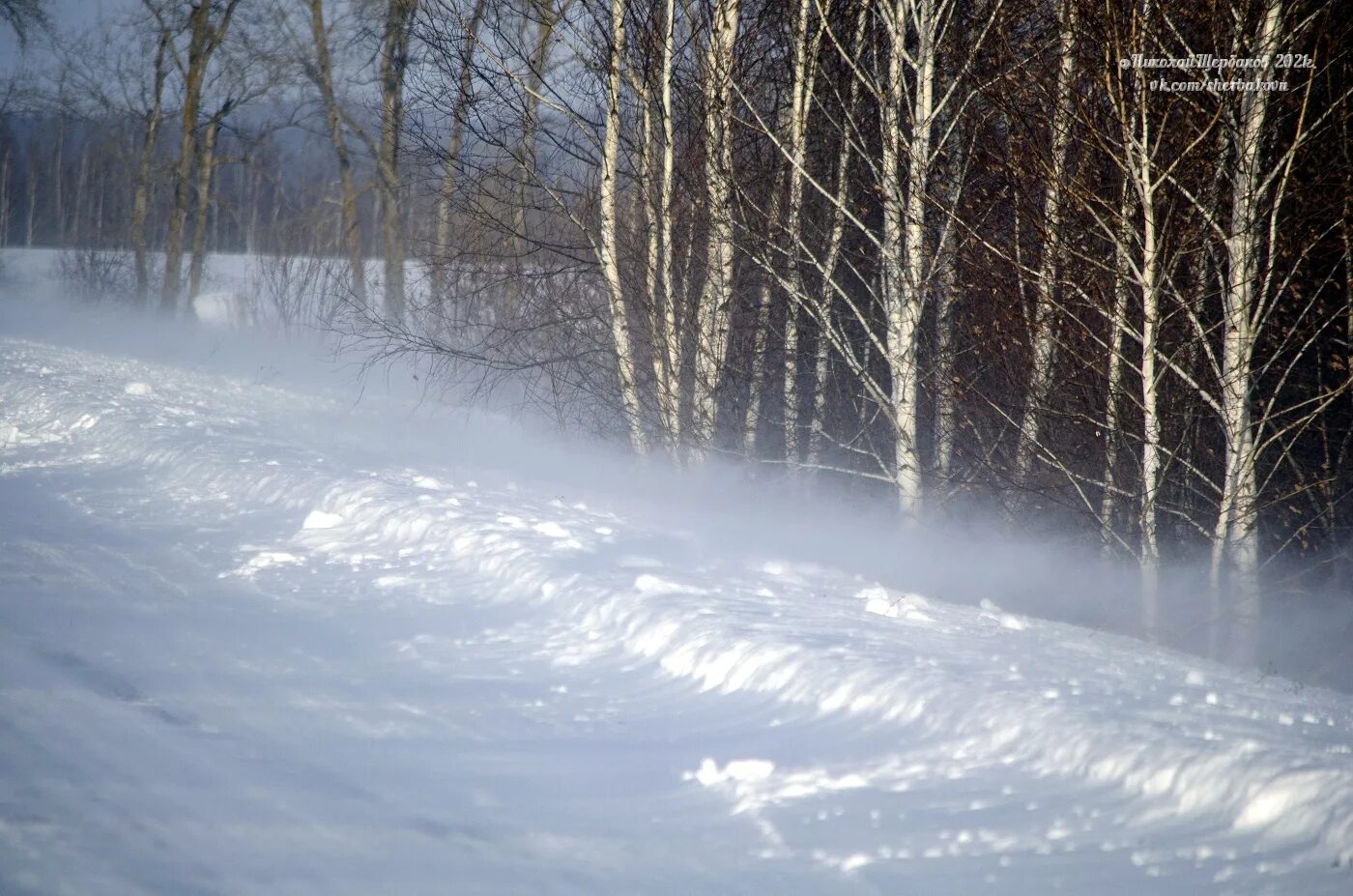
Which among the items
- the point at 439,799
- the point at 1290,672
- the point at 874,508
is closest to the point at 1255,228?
the point at 1290,672

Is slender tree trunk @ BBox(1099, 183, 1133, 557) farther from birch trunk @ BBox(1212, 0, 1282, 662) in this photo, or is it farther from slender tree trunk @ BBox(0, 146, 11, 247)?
slender tree trunk @ BBox(0, 146, 11, 247)

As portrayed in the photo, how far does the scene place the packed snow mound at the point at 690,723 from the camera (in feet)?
11.2

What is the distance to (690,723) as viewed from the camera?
4660 mm

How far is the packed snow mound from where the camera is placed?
11.2 feet

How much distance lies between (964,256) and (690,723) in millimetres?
6818

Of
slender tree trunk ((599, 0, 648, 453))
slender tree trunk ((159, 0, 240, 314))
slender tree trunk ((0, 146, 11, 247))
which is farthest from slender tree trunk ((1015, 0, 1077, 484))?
slender tree trunk ((0, 146, 11, 247))

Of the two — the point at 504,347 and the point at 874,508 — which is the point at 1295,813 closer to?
the point at 874,508

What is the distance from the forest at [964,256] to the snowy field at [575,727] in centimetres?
342

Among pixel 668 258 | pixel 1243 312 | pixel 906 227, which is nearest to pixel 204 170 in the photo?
pixel 668 258

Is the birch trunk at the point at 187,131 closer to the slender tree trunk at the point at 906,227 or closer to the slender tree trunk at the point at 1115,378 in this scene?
the slender tree trunk at the point at 906,227

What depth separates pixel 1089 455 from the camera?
1058cm

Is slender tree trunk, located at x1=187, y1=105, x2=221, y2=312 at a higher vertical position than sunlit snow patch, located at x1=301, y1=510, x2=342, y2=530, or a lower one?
higher

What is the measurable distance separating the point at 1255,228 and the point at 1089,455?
10.0 ft

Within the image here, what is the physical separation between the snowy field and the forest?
3421 millimetres
